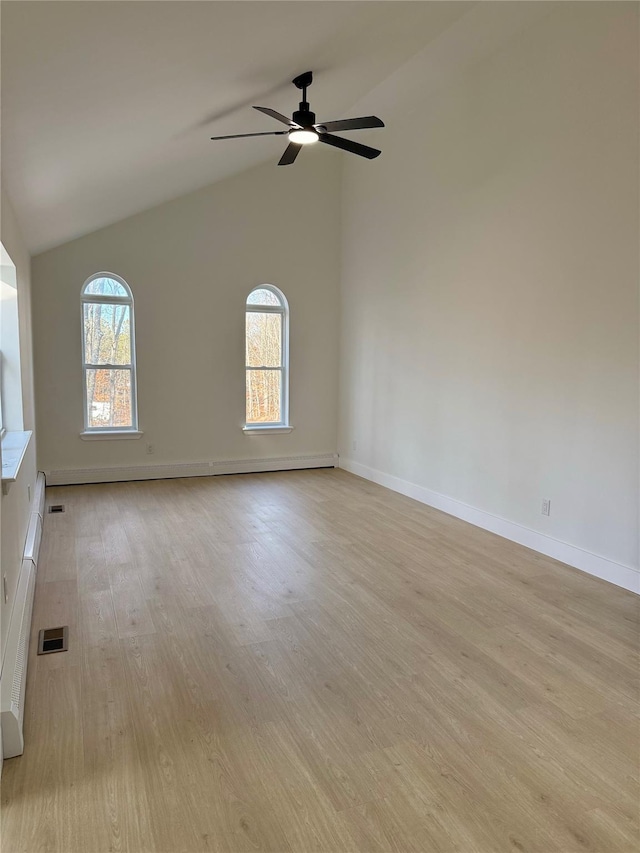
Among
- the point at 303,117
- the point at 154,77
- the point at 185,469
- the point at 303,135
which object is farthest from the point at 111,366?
the point at 154,77

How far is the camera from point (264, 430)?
6891 mm

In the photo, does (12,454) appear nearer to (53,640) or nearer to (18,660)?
(53,640)

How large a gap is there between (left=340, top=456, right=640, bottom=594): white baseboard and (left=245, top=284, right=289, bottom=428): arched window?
5.32ft

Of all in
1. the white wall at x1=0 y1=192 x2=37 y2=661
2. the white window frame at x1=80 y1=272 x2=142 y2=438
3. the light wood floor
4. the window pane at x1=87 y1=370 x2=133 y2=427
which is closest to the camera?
the light wood floor

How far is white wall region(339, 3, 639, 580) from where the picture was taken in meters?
3.54

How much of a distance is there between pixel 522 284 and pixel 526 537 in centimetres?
193

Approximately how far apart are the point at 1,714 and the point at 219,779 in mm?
797

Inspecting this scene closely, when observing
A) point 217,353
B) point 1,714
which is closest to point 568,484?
point 1,714

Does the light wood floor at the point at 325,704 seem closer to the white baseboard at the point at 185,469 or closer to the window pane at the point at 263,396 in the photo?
the white baseboard at the point at 185,469

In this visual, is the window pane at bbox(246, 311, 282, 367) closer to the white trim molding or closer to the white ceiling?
the white trim molding

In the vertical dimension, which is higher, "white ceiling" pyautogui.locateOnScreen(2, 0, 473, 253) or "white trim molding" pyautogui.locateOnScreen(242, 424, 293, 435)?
"white ceiling" pyautogui.locateOnScreen(2, 0, 473, 253)

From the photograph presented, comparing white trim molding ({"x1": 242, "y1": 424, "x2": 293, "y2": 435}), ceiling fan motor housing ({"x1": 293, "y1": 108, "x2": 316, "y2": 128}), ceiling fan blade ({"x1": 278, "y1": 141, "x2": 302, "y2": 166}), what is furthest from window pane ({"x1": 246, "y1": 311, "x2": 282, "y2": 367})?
ceiling fan motor housing ({"x1": 293, "y1": 108, "x2": 316, "y2": 128})

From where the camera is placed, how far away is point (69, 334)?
6.02 meters

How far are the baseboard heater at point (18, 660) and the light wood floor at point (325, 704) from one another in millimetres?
78
